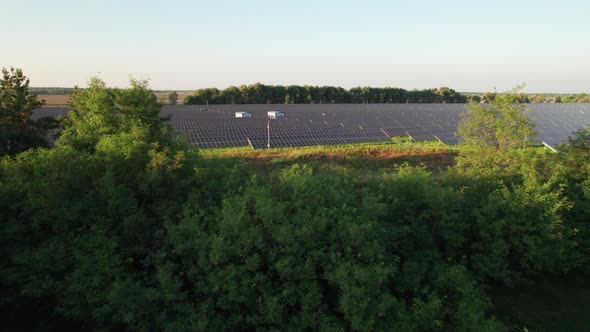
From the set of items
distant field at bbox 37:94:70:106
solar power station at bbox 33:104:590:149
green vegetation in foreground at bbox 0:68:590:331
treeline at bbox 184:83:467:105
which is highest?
treeline at bbox 184:83:467:105

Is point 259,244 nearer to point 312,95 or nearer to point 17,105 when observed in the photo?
point 17,105

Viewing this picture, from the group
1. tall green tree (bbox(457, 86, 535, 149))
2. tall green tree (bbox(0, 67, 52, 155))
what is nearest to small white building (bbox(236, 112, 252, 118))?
tall green tree (bbox(0, 67, 52, 155))

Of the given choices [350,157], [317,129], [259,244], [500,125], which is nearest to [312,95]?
[317,129]

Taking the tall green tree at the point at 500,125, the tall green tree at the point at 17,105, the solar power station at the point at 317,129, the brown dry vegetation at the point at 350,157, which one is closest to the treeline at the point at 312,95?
the solar power station at the point at 317,129

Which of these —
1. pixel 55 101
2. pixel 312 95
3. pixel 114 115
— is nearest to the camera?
pixel 114 115

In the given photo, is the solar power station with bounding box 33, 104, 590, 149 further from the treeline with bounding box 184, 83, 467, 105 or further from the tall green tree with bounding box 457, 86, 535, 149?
the treeline with bounding box 184, 83, 467, 105

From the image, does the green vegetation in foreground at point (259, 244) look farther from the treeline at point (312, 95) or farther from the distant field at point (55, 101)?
the treeline at point (312, 95)
